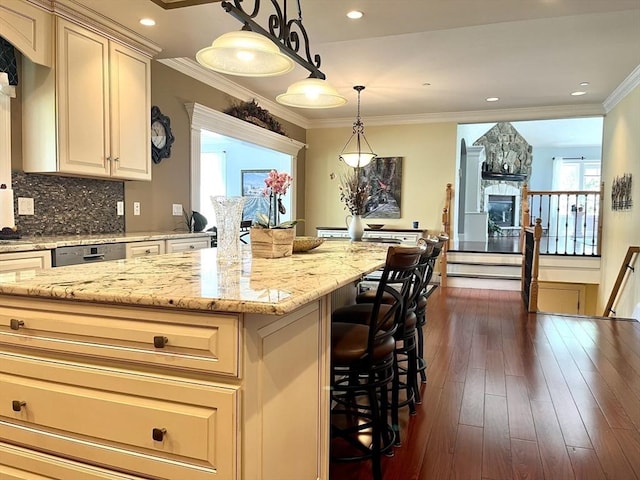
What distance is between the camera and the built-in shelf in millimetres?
14578

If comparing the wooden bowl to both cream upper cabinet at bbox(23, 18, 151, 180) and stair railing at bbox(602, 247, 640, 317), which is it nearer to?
cream upper cabinet at bbox(23, 18, 151, 180)

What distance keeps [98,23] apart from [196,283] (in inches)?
110

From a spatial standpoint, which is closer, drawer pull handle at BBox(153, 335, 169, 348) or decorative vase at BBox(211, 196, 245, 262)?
drawer pull handle at BBox(153, 335, 169, 348)

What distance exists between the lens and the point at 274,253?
219 centimetres

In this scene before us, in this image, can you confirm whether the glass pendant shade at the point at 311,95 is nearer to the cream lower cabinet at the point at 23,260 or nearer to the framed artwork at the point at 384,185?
the cream lower cabinet at the point at 23,260

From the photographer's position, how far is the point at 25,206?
3166mm

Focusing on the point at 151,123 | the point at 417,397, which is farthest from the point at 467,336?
the point at 151,123

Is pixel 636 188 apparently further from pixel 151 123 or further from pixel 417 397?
pixel 151 123

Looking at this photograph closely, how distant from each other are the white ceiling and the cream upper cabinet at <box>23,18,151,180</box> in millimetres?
281

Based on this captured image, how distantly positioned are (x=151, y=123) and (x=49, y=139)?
4.02 feet

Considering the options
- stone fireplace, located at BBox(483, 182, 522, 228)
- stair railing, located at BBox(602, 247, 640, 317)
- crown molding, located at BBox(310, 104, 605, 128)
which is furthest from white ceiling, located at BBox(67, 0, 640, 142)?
stone fireplace, located at BBox(483, 182, 522, 228)

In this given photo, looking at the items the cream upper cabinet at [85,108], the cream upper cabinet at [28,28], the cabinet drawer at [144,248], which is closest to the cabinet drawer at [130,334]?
the cabinet drawer at [144,248]

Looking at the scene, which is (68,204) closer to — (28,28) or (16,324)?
(28,28)

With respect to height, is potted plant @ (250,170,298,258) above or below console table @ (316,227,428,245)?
above
